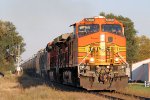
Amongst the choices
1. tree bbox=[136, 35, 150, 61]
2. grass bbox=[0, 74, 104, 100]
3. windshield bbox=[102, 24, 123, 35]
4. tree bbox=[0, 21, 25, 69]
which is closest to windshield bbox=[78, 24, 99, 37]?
windshield bbox=[102, 24, 123, 35]

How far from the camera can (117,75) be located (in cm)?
2178

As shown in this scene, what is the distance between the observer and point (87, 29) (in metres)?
22.9

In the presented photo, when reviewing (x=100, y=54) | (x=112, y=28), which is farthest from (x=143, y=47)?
(x=100, y=54)

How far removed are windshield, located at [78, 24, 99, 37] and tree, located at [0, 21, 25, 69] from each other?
172ft

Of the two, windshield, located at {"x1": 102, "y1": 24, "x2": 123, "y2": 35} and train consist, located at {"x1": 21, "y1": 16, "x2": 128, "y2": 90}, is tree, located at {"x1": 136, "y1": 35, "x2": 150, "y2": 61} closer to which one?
windshield, located at {"x1": 102, "y1": 24, "x2": 123, "y2": 35}

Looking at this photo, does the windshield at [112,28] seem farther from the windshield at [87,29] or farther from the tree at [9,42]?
the tree at [9,42]

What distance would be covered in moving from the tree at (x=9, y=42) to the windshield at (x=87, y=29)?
5254 cm

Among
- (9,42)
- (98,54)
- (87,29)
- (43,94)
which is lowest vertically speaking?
(43,94)

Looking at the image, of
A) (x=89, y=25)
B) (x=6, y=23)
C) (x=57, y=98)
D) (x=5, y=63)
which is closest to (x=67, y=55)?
(x=89, y=25)

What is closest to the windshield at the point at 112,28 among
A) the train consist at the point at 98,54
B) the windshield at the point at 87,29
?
the train consist at the point at 98,54

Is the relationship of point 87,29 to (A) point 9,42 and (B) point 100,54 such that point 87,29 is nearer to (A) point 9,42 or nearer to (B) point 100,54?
(B) point 100,54

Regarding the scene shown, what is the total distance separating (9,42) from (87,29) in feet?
181

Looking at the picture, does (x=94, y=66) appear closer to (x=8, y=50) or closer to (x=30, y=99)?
(x=30, y=99)

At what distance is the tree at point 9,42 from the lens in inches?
2958
